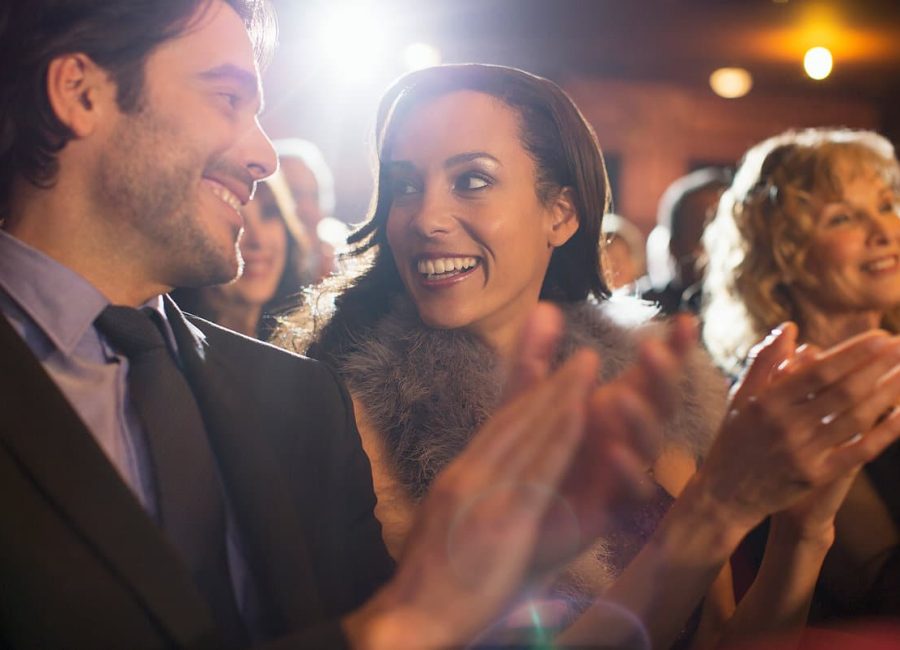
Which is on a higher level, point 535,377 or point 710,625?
point 535,377

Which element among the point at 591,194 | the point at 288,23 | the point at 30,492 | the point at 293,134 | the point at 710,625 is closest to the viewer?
the point at 30,492

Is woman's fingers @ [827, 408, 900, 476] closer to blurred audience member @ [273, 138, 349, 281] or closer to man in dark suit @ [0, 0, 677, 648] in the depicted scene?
man in dark suit @ [0, 0, 677, 648]

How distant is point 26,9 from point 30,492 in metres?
0.64

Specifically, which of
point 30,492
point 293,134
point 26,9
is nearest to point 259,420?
point 30,492

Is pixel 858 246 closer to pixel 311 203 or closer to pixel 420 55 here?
pixel 311 203

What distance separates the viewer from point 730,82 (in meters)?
7.55

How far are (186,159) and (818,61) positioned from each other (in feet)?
22.4

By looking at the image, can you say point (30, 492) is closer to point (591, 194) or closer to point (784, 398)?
point (784, 398)

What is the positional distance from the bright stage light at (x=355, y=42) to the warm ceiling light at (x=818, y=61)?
3.32 m

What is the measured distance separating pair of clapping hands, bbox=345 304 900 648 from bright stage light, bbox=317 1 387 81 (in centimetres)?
475

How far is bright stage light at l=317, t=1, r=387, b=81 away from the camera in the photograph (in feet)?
18.5

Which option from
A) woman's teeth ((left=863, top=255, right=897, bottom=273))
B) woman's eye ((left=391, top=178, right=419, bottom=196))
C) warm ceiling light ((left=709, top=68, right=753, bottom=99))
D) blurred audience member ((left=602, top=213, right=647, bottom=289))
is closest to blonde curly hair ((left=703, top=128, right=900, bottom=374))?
woman's teeth ((left=863, top=255, right=897, bottom=273))

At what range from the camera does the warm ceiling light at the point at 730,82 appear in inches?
293

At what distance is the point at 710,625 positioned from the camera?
1549 mm
